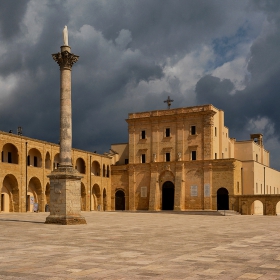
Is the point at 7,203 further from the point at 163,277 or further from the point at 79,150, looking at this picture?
the point at 163,277

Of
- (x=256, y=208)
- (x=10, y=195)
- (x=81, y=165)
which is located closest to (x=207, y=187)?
(x=256, y=208)

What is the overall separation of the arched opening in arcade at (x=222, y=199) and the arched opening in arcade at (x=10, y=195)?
23.0m

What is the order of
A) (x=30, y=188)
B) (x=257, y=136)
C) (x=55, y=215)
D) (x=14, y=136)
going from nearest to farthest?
1. (x=55, y=215)
2. (x=14, y=136)
3. (x=30, y=188)
4. (x=257, y=136)

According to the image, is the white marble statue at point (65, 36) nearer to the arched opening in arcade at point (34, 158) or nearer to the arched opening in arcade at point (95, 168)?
the arched opening in arcade at point (34, 158)

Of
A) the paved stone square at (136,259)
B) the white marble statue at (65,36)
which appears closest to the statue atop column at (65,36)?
the white marble statue at (65,36)

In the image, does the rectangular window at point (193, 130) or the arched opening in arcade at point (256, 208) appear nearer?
the arched opening in arcade at point (256, 208)

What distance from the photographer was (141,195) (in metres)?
56.1

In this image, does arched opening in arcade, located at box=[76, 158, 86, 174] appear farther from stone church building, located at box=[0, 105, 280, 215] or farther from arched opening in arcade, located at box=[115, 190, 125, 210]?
arched opening in arcade, located at box=[115, 190, 125, 210]

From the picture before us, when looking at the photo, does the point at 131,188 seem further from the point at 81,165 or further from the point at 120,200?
the point at 81,165

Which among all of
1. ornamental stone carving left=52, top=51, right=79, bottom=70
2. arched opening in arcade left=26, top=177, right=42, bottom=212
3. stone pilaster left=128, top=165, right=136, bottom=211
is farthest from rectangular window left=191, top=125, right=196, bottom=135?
ornamental stone carving left=52, top=51, right=79, bottom=70

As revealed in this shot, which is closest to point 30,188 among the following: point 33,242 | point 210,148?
point 210,148

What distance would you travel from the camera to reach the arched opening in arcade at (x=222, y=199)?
50406mm

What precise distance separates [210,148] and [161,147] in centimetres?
666

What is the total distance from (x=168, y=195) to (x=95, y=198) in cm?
955
